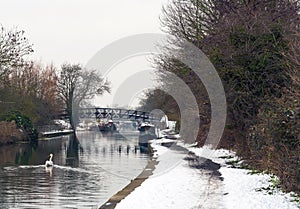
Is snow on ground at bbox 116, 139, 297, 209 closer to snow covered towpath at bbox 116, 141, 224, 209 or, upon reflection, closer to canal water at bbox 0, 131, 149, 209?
snow covered towpath at bbox 116, 141, 224, 209

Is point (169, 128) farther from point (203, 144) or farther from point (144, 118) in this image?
point (203, 144)

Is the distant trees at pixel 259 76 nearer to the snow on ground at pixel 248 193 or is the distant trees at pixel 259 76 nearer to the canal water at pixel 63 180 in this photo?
the snow on ground at pixel 248 193

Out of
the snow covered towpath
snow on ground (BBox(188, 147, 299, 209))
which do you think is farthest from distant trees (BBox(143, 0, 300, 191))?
the snow covered towpath

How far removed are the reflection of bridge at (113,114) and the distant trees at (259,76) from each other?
66.6 metres

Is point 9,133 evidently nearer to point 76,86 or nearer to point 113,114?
point 76,86

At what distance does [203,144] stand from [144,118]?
191 feet

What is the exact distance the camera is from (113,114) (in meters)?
108

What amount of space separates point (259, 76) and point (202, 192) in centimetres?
768

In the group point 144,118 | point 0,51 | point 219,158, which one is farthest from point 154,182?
point 144,118

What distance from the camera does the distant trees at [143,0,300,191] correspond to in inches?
597

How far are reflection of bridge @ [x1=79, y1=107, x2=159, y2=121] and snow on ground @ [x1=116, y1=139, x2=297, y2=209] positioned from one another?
73.2m

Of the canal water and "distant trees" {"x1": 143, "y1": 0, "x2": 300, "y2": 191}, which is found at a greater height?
"distant trees" {"x1": 143, "y1": 0, "x2": 300, "y2": 191}

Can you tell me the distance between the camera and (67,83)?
91.6m

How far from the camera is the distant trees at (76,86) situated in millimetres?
90812
